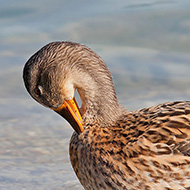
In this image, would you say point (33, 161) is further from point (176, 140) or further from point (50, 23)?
point (50, 23)

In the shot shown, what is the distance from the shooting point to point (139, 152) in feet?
16.9

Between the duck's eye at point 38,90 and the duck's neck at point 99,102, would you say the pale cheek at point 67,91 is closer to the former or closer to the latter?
the duck's neck at point 99,102

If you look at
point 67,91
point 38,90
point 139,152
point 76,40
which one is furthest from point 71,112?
point 76,40

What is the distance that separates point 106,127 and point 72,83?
23.5 inches

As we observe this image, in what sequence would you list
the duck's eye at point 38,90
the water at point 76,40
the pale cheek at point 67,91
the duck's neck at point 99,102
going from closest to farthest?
the duck's eye at point 38,90, the pale cheek at point 67,91, the duck's neck at point 99,102, the water at point 76,40

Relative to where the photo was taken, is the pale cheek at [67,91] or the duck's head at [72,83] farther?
the pale cheek at [67,91]

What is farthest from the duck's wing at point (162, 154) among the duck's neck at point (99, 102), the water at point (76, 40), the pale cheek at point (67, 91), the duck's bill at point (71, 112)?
the water at point (76, 40)

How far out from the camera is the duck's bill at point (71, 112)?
5219 millimetres

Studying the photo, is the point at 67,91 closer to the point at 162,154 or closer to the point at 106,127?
the point at 106,127

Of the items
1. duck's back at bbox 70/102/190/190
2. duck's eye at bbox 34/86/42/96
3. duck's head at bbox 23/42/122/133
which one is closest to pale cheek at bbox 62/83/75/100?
duck's head at bbox 23/42/122/133

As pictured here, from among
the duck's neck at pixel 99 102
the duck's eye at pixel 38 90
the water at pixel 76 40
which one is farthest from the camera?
the water at pixel 76 40

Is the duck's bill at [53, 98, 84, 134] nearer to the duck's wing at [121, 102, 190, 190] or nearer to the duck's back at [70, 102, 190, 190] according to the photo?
the duck's back at [70, 102, 190, 190]

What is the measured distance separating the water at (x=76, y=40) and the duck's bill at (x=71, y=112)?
1.28m

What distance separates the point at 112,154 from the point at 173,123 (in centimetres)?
61
